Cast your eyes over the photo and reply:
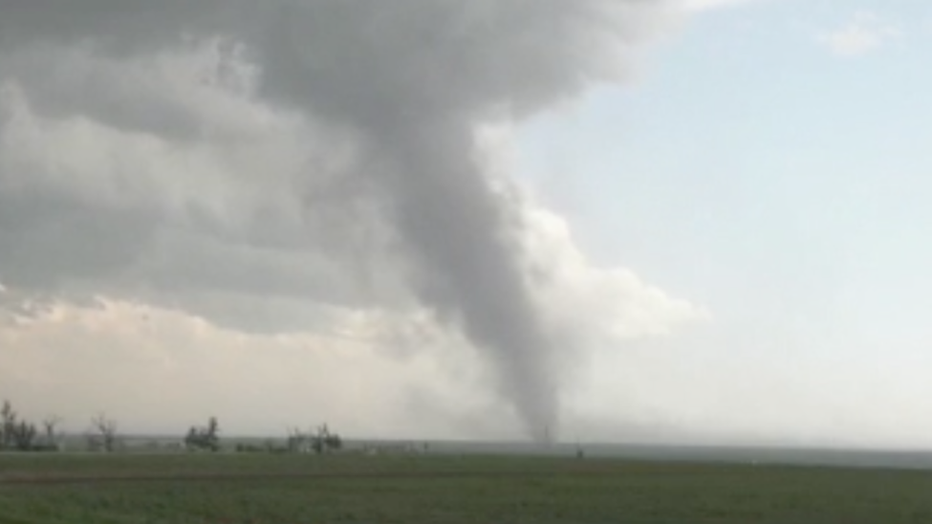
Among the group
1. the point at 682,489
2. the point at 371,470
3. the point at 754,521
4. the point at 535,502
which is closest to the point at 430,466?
the point at 371,470

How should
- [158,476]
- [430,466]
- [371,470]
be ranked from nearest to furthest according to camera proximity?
[158,476] < [371,470] < [430,466]

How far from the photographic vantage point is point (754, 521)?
5528 centimetres

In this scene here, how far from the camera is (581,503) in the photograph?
6306cm

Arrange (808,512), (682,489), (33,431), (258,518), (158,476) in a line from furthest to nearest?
(33,431), (682,489), (158,476), (808,512), (258,518)

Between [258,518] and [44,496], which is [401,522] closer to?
[258,518]

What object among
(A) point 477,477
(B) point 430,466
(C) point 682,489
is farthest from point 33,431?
(C) point 682,489

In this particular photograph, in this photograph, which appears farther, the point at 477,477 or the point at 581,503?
the point at 477,477

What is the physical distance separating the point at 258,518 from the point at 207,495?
31.5 feet

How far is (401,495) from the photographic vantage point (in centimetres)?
6538

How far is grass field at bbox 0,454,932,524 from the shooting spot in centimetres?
5038

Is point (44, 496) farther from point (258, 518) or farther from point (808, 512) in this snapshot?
point (808, 512)

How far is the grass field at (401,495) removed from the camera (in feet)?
165

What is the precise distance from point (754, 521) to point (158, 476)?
32417 mm

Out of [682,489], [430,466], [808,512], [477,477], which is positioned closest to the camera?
[808,512]
